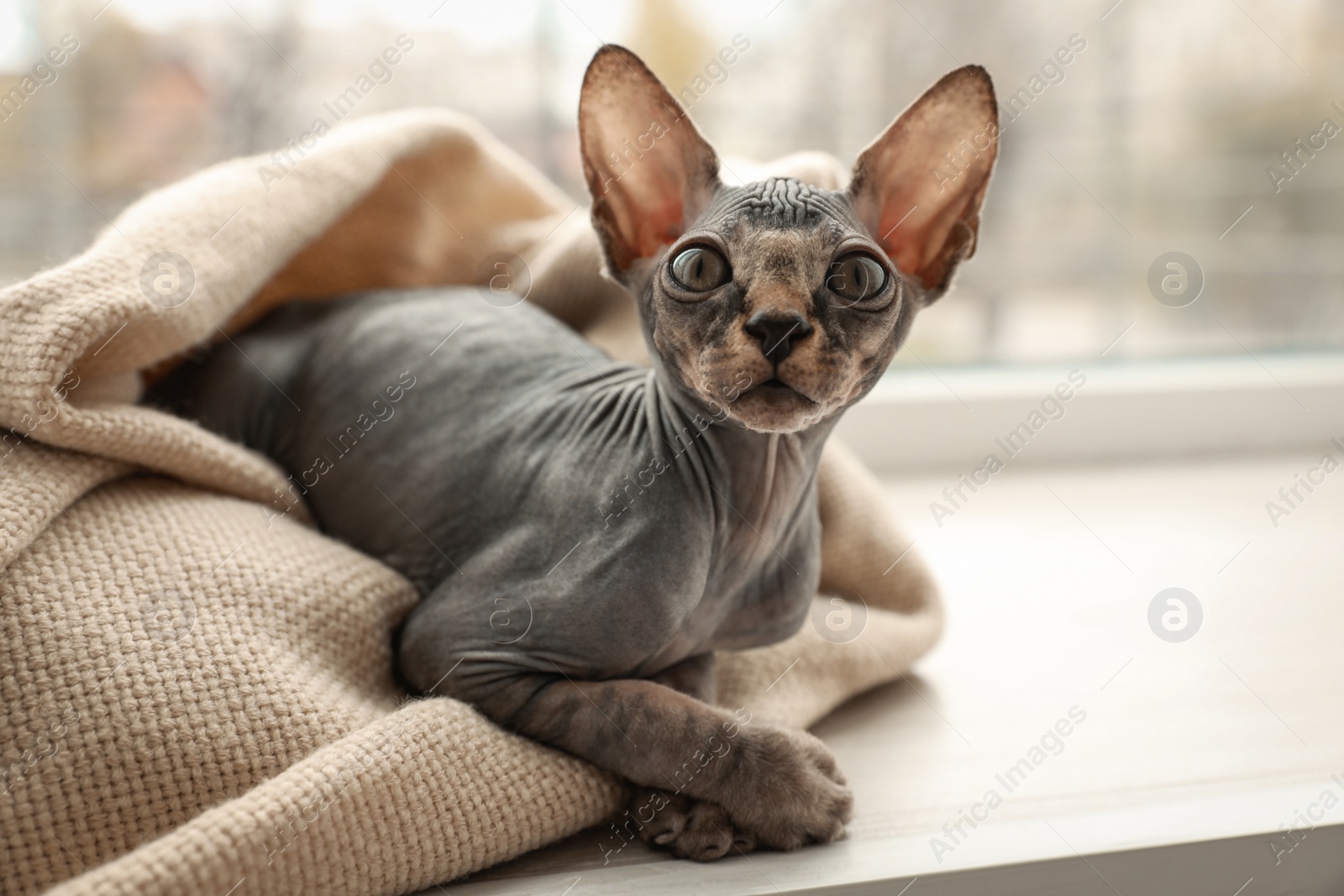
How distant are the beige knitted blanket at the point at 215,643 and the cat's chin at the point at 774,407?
329 mm

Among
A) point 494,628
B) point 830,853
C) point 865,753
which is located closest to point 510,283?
point 494,628

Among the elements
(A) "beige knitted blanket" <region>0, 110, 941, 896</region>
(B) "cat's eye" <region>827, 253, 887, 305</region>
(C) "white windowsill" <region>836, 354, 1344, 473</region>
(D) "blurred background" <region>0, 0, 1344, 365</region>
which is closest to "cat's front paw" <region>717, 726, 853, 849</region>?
(A) "beige knitted blanket" <region>0, 110, 941, 896</region>

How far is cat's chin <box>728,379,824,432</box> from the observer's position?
823 mm

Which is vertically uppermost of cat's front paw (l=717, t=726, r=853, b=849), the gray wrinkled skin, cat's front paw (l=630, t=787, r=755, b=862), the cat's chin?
the cat's chin

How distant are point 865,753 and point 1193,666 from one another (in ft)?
1.45

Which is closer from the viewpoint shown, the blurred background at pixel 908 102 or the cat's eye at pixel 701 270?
the cat's eye at pixel 701 270

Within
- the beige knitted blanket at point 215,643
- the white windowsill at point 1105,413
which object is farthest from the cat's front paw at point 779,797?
the white windowsill at point 1105,413

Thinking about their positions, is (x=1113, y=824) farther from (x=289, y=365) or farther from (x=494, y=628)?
(x=289, y=365)

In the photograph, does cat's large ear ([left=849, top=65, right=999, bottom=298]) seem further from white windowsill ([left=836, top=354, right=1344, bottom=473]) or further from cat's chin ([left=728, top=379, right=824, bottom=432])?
white windowsill ([left=836, top=354, right=1344, bottom=473])

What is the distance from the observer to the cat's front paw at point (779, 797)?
88cm

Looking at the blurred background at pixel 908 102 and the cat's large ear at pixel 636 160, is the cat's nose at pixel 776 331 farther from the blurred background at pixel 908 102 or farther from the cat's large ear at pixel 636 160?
the blurred background at pixel 908 102

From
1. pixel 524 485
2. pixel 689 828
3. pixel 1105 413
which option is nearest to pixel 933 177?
pixel 524 485

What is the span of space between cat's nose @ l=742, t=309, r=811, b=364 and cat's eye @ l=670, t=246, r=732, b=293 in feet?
0.18

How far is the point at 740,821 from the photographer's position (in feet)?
2.92
